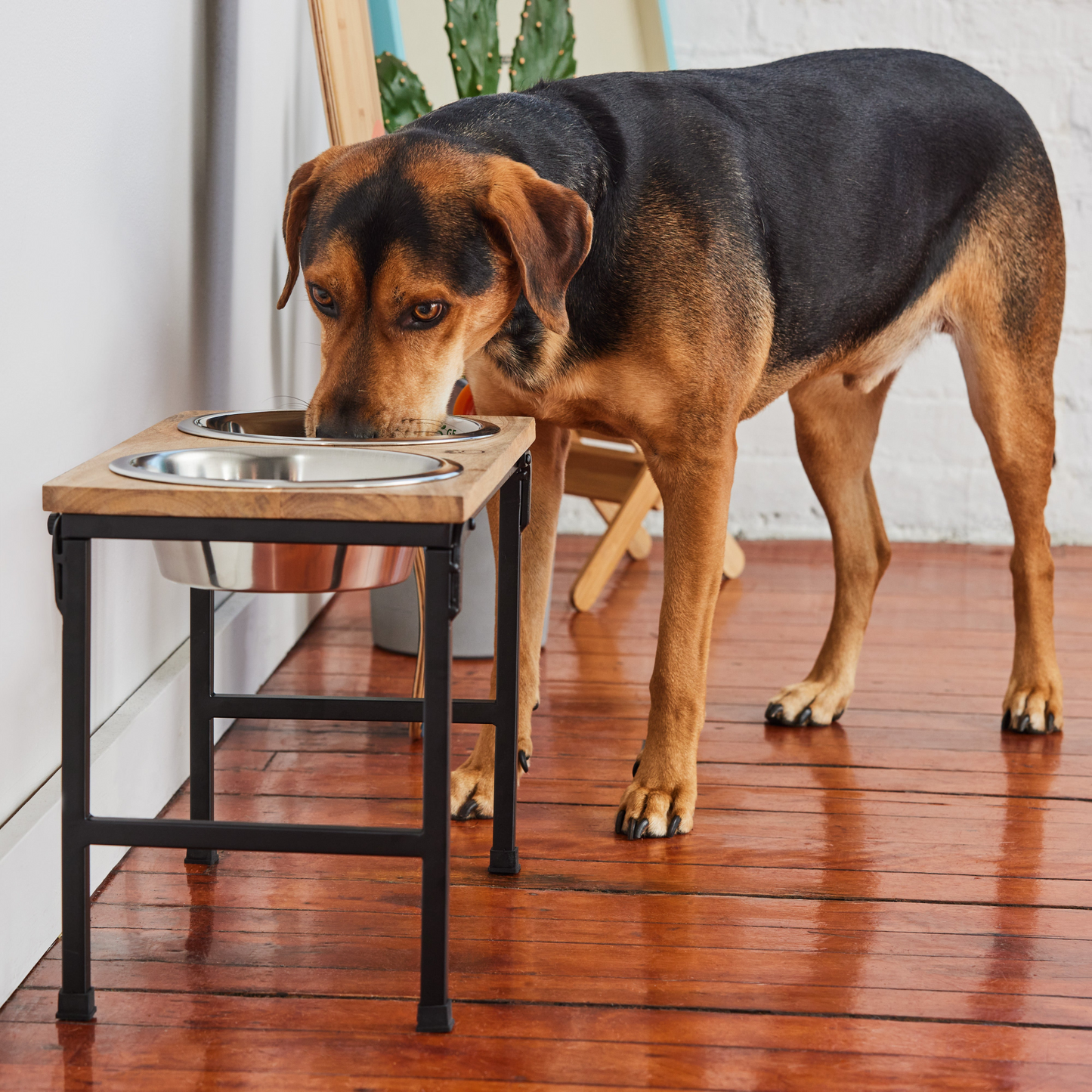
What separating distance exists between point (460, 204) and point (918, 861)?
1.19 meters

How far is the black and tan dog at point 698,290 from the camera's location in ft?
5.56

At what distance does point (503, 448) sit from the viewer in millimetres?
1581

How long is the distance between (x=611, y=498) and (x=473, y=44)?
1380 mm

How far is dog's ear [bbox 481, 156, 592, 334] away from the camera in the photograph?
1.71m

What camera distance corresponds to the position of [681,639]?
81.9 inches

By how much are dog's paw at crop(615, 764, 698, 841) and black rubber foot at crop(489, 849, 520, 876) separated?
230 millimetres

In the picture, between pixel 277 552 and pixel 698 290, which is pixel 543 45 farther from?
pixel 277 552

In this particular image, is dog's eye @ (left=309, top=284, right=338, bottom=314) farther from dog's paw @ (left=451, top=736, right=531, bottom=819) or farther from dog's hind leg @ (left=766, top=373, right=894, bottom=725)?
dog's hind leg @ (left=766, top=373, right=894, bottom=725)

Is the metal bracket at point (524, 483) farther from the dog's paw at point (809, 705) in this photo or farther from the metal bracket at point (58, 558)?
the dog's paw at point (809, 705)

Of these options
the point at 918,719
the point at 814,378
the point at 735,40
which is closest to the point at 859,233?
the point at 814,378

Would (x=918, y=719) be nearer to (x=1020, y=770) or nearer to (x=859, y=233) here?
(x=1020, y=770)

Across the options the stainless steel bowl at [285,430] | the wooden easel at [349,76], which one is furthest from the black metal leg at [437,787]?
the wooden easel at [349,76]

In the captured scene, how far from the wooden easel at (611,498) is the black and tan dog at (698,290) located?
3.19 feet

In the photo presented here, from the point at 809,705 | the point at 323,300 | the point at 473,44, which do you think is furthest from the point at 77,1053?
the point at 473,44
